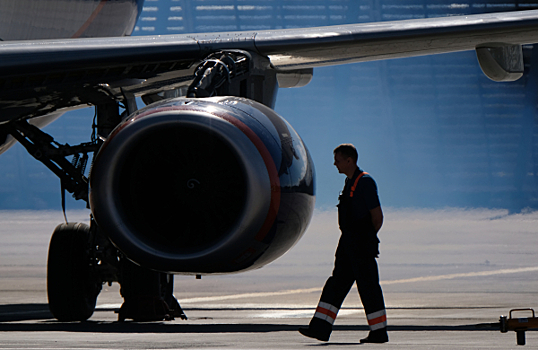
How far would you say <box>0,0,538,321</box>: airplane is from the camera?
207 inches

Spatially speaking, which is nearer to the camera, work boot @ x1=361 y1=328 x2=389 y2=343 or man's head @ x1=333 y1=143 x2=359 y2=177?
work boot @ x1=361 y1=328 x2=389 y2=343

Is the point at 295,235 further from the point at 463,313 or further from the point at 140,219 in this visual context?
the point at 463,313

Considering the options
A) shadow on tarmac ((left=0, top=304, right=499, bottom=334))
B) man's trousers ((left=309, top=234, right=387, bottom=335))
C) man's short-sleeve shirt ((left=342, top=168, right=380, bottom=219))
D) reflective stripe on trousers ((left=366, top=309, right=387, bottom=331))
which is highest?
man's short-sleeve shirt ((left=342, top=168, right=380, bottom=219))

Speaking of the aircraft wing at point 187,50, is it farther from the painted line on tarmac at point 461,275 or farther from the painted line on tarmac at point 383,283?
the painted line on tarmac at point 461,275

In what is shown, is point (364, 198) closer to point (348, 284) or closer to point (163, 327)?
point (348, 284)

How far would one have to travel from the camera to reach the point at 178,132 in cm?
548

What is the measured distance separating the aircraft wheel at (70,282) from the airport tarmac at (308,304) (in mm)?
186

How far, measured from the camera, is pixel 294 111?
3809cm

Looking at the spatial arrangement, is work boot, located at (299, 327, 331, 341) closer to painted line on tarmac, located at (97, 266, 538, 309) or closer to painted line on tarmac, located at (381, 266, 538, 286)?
painted line on tarmac, located at (97, 266, 538, 309)

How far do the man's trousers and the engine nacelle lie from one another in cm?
76

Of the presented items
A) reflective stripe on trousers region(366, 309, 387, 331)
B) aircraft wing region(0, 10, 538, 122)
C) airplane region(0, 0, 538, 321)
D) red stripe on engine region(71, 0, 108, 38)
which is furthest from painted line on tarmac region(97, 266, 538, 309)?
reflective stripe on trousers region(366, 309, 387, 331)

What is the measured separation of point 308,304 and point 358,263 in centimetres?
551

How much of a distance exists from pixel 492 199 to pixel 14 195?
2121 cm

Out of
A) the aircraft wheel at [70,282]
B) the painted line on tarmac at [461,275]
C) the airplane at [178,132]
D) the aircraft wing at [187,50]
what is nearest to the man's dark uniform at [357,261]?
the airplane at [178,132]
